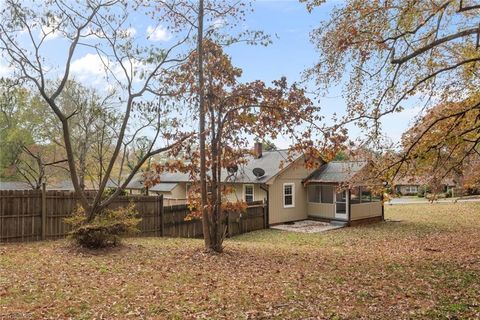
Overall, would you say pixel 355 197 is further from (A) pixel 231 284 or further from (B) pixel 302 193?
(A) pixel 231 284

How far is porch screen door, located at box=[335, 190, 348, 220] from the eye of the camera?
69.2 ft

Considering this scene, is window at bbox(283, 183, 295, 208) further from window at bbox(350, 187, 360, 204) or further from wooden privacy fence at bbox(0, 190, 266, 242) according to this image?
wooden privacy fence at bbox(0, 190, 266, 242)

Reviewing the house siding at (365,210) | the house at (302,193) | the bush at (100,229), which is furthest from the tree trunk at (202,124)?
Answer: the house siding at (365,210)

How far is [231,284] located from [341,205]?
15547mm

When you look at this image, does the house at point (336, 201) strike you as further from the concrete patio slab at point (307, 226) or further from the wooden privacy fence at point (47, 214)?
the wooden privacy fence at point (47, 214)

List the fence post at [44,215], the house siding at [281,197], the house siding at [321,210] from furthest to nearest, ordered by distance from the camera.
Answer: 1. the house siding at [321,210]
2. the house siding at [281,197]
3. the fence post at [44,215]

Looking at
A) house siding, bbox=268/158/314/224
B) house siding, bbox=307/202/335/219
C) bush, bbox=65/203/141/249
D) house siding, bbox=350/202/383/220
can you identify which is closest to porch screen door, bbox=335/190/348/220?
house siding, bbox=307/202/335/219

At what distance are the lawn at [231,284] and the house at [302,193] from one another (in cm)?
914

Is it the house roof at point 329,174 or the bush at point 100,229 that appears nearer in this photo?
the bush at point 100,229

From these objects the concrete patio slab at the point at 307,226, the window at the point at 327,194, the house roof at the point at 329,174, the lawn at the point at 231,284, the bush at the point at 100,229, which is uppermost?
the house roof at the point at 329,174

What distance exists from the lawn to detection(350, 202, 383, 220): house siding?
366 inches

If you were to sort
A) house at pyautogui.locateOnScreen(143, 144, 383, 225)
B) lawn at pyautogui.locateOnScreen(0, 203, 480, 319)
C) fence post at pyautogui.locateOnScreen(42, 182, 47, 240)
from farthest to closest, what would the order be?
house at pyautogui.locateOnScreen(143, 144, 383, 225) → fence post at pyautogui.locateOnScreen(42, 182, 47, 240) → lawn at pyautogui.locateOnScreen(0, 203, 480, 319)

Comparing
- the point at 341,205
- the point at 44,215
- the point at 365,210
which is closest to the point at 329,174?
the point at 341,205

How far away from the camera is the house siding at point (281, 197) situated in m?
Result: 21.1
